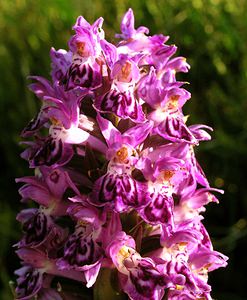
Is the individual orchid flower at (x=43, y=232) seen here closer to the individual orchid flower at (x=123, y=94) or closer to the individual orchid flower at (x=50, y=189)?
the individual orchid flower at (x=50, y=189)

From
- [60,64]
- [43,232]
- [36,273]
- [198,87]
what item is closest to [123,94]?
[60,64]

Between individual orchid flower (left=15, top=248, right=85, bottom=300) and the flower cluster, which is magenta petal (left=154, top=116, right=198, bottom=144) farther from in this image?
individual orchid flower (left=15, top=248, right=85, bottom=300)

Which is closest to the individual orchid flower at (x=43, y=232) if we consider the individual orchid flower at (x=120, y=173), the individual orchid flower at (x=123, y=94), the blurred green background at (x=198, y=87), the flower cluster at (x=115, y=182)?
the flower cluster at (x=115, y=182)

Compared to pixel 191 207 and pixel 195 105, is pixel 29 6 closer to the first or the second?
pixel 195 105

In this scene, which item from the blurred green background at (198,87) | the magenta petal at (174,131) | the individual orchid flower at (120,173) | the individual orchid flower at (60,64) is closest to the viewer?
the individual orchid flower at (120,173)

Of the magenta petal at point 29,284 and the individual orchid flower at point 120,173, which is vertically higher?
the individual orchid flower at point 120,173

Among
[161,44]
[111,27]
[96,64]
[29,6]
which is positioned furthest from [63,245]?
[29,6]

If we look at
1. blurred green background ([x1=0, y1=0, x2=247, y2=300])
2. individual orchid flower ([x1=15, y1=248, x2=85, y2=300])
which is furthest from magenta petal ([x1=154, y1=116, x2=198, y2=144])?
blurred green background ([x1=0, y1=0, x2=247, y2=300])
